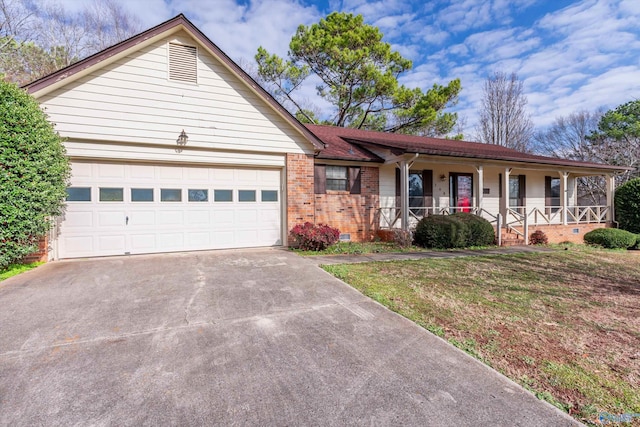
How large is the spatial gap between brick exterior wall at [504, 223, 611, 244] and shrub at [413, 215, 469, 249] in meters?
4.53

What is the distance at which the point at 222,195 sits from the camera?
8516 mm

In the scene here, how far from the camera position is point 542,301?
4637 mm

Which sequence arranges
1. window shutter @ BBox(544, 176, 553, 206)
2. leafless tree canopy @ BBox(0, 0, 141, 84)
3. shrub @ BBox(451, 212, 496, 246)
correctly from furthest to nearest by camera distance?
1. window shutter @ BBox(544, 176, 553, 206)
2. leafless tree canopy @ BBox(0, 0, 141, 84)
3. shrub @ BBox(451, 212, 496, 246)

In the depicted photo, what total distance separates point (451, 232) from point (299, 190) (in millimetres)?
5227

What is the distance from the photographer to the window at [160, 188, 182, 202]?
791 centimetres

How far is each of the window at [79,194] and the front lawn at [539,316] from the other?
20.7ft

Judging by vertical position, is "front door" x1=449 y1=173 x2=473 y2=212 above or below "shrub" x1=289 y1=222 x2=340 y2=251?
above

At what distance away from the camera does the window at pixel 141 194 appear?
7613mm

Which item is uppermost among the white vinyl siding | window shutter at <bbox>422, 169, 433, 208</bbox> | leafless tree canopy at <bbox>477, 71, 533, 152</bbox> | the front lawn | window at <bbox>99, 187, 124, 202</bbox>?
leafless tree canopy at <bbox>477, 71, 533, 152</bbox>

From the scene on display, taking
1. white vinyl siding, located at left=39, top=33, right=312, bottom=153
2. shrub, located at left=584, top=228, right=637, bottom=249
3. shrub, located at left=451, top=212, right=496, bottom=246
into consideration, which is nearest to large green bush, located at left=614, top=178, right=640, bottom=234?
shrub, located at left=584, top=228, right=637, bottom=249

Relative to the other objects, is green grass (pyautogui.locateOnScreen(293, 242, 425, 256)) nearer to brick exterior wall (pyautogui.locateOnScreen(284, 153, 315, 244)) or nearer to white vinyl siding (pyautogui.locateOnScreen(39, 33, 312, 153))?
brick exterior wall (pyautogui.locateOnScreen(284, 153, 315, 244))

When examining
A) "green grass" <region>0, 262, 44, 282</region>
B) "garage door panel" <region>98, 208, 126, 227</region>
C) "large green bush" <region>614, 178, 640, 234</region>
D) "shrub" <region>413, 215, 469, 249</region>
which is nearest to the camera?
"green grass" <region>0, 262, 44, 282</region>

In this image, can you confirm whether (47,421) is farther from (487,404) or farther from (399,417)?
(487,404)

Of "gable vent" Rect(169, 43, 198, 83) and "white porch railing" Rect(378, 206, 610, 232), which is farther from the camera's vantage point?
"white porch railing" Rect(378, 206, 610, 232)
